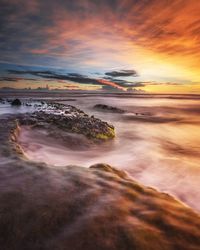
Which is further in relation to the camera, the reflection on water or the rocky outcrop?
the reflection on water

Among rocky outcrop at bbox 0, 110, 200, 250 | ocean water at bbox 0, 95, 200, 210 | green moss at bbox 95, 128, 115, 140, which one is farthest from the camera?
green moss at bbox 95, 128, 115, 140

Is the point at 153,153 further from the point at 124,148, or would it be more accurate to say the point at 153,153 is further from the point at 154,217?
the point at 154,217

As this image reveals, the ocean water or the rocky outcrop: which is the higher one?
the rocky outcrop

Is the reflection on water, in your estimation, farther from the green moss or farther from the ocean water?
the green moss

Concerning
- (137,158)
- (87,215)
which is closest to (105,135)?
(137,158)

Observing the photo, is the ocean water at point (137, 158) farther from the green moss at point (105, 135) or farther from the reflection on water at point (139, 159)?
the green moss at point (105, 135)

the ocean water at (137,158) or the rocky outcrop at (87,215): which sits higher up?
the rocky outcrop at (87,215)

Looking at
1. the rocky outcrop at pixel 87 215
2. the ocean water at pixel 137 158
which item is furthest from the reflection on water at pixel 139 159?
the rocky outcrop at pixel 87 215

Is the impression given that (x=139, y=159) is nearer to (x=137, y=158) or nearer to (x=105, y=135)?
(x=137, y=158)

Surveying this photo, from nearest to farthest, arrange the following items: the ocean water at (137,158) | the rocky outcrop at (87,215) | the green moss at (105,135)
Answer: the rocky outcrop at (87,215), the ocean water at (137,158), the green moss at (105,135)

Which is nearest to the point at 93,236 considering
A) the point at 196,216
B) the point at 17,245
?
the point at 17,245

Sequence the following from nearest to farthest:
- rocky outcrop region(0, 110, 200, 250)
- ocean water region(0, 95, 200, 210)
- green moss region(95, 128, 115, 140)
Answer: rocky outcrop region(0, 110, 200, 250) < ocean water region(0, 95, 200, 210) < green moss region(95, 128, 115, 140)

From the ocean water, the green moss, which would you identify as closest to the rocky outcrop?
the ocean water

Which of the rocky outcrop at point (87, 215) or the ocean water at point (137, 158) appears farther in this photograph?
the ocean water at point (137, 158)
